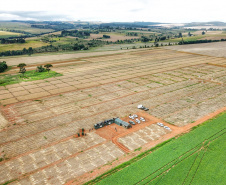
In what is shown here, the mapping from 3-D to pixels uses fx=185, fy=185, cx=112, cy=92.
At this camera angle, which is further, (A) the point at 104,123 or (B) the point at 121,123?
(A) the point at 104,123

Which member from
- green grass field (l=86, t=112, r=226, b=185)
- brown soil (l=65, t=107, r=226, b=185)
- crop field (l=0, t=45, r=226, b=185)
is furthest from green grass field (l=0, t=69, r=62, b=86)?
green grass field (l=86, t=112, r=226, b=185)

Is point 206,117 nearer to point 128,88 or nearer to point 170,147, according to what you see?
point 170,147

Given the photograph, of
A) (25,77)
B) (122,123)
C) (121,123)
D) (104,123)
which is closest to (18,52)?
(25,77)

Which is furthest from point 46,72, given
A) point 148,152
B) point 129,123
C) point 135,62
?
point 148,152

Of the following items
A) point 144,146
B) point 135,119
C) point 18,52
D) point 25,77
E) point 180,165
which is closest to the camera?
point 180,165

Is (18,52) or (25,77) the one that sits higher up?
(18,52)

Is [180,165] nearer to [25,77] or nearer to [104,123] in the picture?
[104,123]
